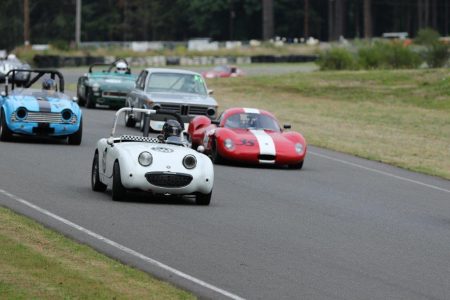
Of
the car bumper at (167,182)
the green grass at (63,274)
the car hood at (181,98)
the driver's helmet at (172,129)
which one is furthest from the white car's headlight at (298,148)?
the green grass at (63,274)

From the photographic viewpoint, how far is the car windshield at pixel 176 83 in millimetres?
30359

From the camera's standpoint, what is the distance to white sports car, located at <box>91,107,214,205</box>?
621 inches

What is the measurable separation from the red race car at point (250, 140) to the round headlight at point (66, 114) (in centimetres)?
A: 248

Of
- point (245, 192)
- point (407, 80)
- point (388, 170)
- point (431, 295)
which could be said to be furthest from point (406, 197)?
point (407, 80)

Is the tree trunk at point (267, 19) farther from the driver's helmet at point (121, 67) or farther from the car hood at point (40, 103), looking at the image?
the car hood at point (40, 103)

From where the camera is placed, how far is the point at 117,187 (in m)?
15.9

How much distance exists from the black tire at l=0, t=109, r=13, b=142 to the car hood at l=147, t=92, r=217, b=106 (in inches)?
225

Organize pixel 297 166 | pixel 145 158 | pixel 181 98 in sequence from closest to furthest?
pixel 145 158 → pixel 297 166 → pixel 181 98

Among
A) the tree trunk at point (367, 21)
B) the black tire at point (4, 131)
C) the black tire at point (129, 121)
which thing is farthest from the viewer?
the tree trunk at point (367, 21)

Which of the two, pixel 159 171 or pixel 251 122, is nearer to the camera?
pixel 159 171

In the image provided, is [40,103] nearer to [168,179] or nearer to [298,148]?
[298,148]

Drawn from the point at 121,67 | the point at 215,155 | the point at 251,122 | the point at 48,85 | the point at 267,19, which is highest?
the point at 267,19

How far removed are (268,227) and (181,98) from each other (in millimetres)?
15298

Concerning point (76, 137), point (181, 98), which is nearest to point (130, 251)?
point (76, 137)
